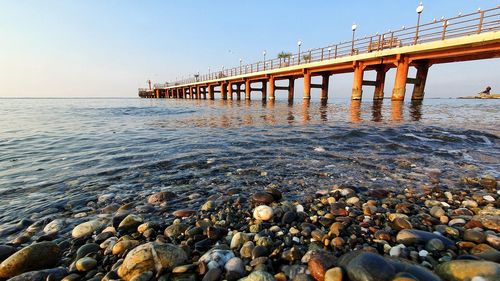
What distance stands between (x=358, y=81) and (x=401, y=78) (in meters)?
3.93

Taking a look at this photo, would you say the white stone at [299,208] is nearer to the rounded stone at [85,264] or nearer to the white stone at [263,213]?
the white stone at [263,213]

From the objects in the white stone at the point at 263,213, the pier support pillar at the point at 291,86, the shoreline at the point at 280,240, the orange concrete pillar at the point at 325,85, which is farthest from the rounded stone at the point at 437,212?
the pier support pillar at the point at 291,86

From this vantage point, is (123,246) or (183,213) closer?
(123,246)

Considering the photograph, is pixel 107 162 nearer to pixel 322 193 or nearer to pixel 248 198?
pixel 248 198

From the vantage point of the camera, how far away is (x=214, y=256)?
5.68ft

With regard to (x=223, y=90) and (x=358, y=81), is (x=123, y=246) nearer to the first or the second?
(x=358, y=81)

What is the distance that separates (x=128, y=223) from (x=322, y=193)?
223 centimetres

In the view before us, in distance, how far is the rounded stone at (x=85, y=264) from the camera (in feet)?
5.58

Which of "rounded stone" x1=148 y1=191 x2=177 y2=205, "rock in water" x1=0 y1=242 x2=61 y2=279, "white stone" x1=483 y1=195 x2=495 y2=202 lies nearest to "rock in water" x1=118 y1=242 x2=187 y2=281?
"rock in water" x1=0 y1=242 x2=61 y2=279

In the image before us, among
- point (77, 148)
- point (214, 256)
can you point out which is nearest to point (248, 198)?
point (214, 256)

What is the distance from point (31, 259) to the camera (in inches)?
68.3

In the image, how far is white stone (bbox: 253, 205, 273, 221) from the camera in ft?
7.68

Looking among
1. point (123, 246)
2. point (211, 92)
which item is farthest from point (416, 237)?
point (211, 92)

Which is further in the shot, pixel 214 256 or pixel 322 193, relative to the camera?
pixel 322 193
